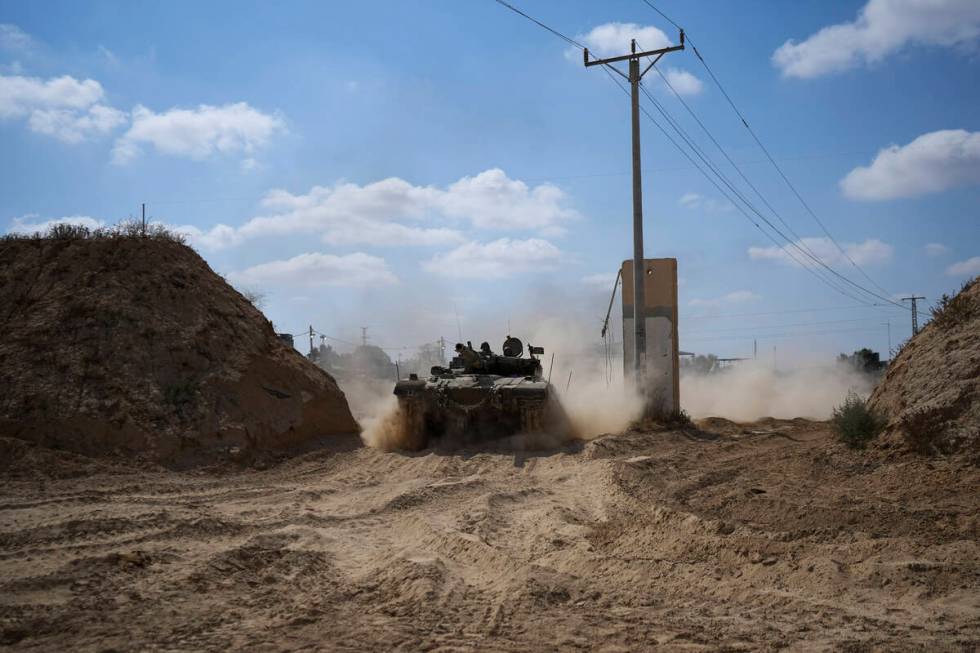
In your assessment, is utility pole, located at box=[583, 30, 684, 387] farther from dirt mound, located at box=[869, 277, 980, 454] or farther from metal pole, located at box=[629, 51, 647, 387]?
dirt mound, located at box=[869, 277, 980, 454]

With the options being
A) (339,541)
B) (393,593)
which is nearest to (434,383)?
(339,541)

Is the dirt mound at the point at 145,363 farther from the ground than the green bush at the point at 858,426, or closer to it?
farther from the ground

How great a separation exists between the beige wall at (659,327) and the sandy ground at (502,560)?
8.94 m

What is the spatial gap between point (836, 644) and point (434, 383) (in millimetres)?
11724

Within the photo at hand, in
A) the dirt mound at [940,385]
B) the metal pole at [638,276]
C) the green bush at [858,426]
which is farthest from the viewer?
the metal pole at [638,276]

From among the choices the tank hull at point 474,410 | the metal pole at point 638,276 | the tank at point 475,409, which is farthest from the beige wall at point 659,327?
the tank hull at point 474,410

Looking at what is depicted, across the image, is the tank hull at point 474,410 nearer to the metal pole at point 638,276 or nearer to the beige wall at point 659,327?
the metal pole at point 638,276

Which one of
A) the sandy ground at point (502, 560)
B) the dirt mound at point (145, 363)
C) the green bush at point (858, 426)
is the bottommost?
the sandy ground at point (502, 560)

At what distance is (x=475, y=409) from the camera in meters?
15.7

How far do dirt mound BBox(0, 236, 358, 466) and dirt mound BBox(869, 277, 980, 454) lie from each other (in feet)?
32.1

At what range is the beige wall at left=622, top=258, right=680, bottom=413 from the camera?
20250 millimetres

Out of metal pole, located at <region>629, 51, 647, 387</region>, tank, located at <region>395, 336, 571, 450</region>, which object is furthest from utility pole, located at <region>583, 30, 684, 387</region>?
tank, located at <region>395, 336, 571, 450</region>

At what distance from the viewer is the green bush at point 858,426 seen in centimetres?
1142

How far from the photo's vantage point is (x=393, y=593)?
606 centimetres
